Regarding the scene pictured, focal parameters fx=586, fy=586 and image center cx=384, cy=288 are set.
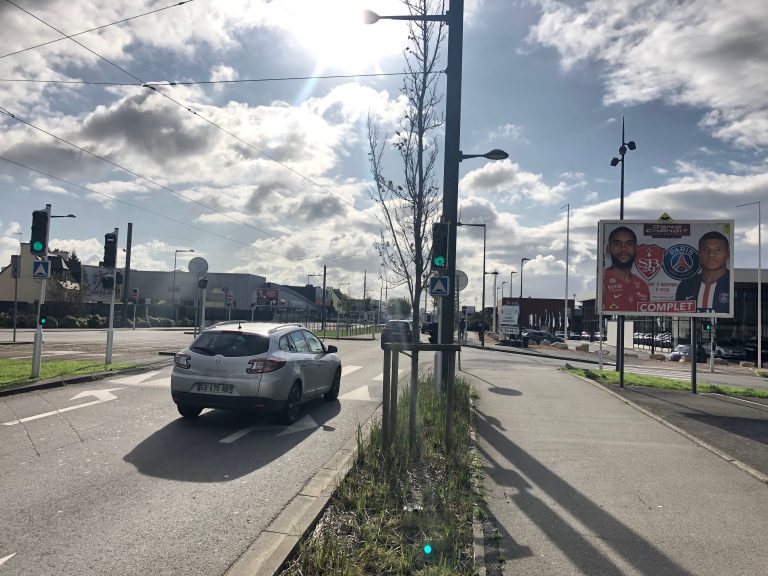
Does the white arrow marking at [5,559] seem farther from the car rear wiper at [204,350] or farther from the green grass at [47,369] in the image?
the green grass at [47,369]

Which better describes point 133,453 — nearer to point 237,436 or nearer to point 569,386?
point 237,436

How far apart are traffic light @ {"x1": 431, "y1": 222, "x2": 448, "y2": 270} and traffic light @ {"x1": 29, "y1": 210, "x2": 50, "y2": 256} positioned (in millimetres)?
9147

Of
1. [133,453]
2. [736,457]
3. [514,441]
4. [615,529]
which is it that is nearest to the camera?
[615,529]

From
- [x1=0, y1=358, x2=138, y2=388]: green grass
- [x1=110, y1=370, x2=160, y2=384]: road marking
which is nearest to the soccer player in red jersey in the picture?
[x1=110, y1=370, x2=160, y2=384]: road marking

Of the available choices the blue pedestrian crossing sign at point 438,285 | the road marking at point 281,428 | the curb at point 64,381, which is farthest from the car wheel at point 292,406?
the curb at point 64,381

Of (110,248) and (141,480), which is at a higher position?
(110,248)

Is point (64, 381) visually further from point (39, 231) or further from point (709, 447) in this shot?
point (709, 447)

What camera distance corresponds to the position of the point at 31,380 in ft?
37.6

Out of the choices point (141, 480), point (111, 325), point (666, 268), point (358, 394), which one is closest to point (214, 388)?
point (141, 480)

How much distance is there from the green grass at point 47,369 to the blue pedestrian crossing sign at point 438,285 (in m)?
7.94

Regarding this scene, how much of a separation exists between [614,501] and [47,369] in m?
12.8

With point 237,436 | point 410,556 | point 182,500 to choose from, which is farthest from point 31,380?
point 410,556

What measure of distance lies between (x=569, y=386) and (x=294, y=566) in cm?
1180

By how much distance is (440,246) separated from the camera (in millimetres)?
8086
